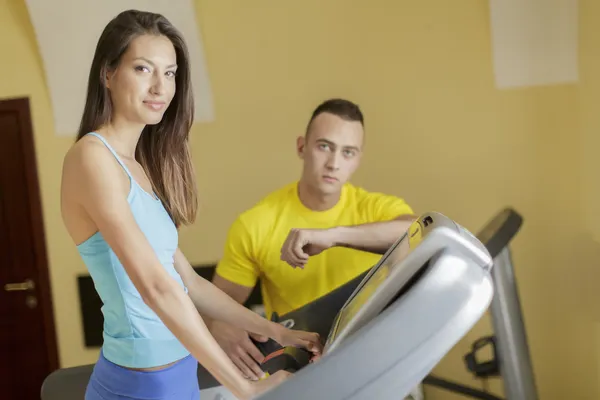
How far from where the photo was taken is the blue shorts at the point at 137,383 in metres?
1.14

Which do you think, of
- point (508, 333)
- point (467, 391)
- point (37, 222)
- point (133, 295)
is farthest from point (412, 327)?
point (37, 222)

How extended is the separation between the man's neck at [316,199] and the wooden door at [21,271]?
4.37 ft

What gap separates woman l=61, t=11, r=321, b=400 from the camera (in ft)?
3.28

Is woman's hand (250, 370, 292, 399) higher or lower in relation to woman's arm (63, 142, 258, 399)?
lower

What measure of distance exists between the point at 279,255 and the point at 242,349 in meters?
0.59

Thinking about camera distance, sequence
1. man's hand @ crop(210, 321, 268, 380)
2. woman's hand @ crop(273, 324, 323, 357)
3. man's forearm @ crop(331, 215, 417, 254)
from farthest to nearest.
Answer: man's forearm @ crop(331, 215, 417, 254)
man's hand @ crop(210, 321, 268, 380)
woman's hand @ crop(273, 324, 323, 357)

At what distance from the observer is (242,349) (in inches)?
56.7

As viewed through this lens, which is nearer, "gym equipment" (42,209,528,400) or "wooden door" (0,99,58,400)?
"gym equipment" (42,209,528,400)

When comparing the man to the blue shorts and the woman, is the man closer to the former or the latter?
the woman

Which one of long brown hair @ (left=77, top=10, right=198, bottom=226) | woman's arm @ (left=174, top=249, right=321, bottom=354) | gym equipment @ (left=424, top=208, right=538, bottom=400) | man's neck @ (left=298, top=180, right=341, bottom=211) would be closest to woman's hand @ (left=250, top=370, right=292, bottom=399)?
woman's arm @ (left=174, top=249, right=321, bottom=354)

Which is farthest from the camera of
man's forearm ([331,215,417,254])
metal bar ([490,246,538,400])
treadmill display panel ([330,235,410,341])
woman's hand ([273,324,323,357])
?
metal bar ([490,246,538,400])

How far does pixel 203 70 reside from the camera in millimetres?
2588

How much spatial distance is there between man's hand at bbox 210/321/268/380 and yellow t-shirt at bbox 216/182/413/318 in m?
0.56

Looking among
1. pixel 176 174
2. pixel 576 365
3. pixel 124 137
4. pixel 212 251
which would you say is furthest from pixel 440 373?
pixel 124 137
